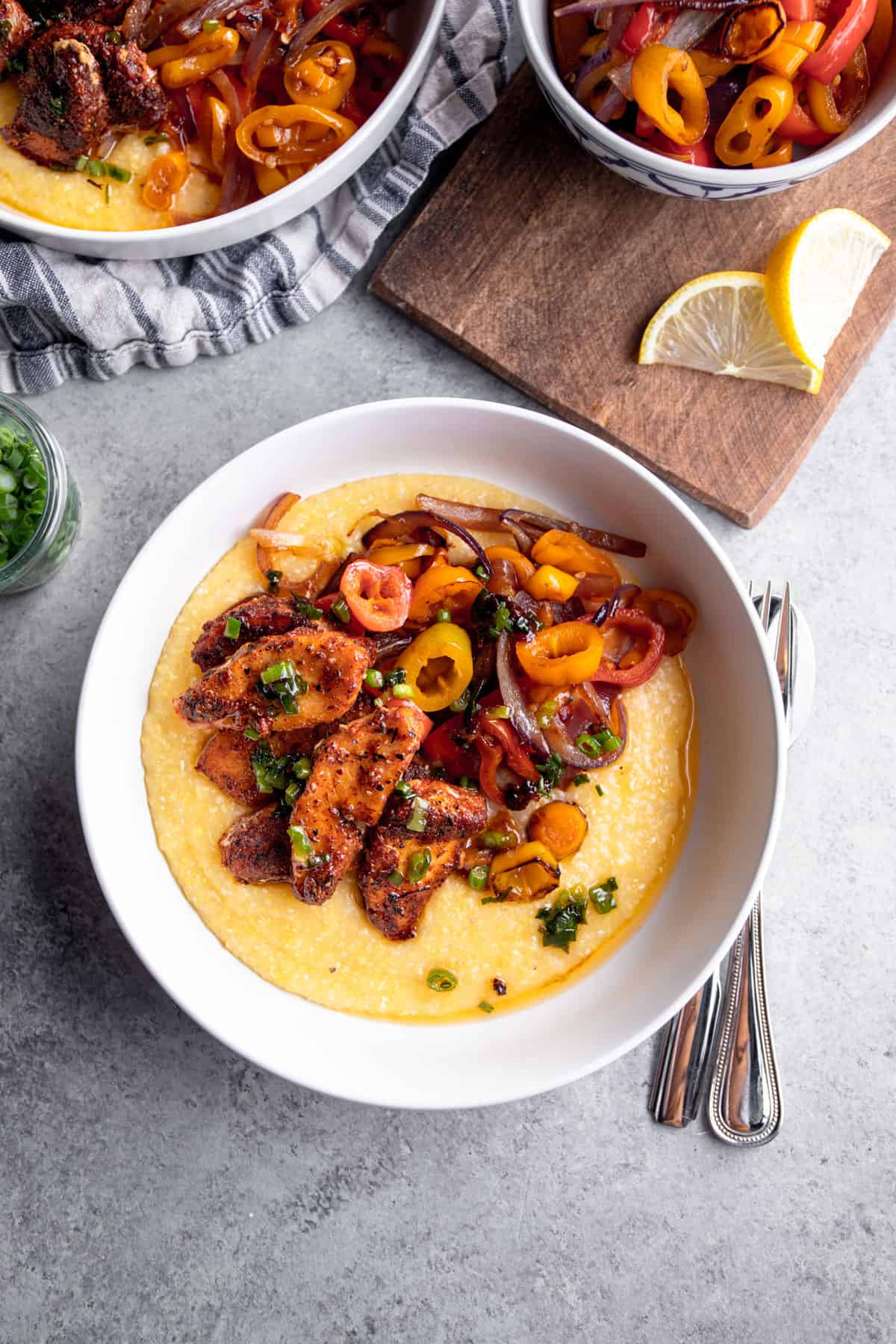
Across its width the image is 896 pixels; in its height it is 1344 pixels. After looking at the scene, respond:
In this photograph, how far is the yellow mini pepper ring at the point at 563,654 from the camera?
297 centimetres

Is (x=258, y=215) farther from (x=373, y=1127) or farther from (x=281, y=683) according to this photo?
(x=373, y=1127)

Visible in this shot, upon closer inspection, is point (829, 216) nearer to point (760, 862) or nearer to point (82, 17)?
point (760, 862)

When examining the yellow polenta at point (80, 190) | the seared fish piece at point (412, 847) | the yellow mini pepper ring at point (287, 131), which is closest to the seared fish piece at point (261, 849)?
the seared fish piece at point (412, 847)

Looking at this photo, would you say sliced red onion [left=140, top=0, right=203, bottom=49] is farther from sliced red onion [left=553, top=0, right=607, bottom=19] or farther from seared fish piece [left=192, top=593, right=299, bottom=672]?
seared fish piece [left=192, top=593, right=299, bottom=672]

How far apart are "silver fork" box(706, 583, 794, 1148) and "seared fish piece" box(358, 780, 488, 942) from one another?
114 cm

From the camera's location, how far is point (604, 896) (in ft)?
10.4

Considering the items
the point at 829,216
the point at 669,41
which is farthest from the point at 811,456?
the point at 669,41

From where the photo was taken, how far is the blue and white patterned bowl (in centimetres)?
295

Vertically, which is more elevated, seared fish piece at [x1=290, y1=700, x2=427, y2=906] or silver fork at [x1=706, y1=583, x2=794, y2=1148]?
seared fish piece at [x1=290, y1=700, x2=427, y2=906]

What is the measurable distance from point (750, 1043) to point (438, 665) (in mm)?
1772

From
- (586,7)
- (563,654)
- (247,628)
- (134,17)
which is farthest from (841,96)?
(247,628)

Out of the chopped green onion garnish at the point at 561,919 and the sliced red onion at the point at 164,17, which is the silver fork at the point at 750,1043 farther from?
the sliced red onion at the point at 164,17

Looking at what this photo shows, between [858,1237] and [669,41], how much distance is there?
4106 millimetres

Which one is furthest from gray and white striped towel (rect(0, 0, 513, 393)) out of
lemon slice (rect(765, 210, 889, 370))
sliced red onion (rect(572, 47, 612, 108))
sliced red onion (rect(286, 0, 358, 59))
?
lemon slice (rect(765, 210, 889, 370))
